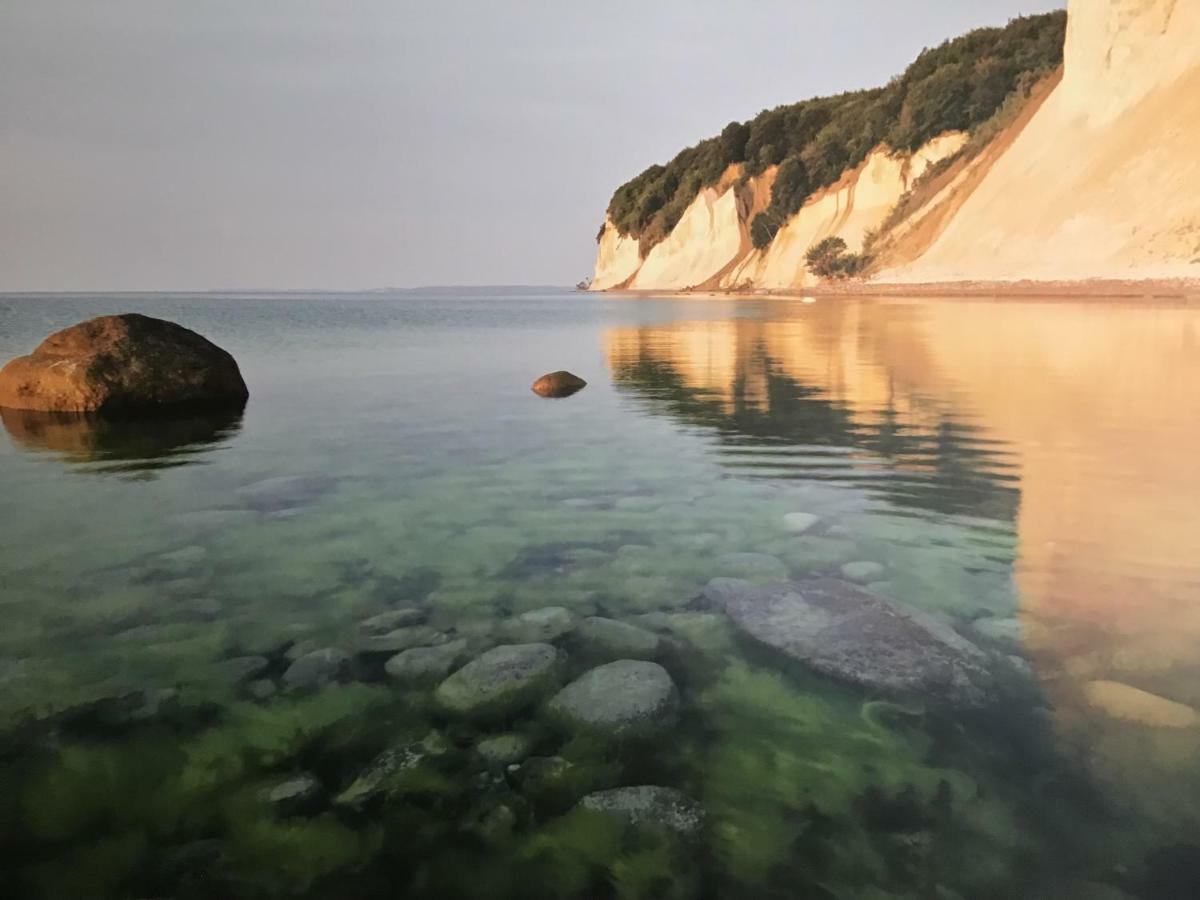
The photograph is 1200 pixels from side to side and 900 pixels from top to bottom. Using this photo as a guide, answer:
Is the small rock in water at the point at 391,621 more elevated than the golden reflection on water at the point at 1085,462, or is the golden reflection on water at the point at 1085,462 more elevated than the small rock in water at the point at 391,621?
the small rock in water at the point at 391,621

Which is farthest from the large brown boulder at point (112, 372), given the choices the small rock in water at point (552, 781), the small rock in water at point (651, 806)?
the small rock in water at point (651, 806)

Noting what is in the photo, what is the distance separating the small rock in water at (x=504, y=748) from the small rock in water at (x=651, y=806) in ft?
1.22

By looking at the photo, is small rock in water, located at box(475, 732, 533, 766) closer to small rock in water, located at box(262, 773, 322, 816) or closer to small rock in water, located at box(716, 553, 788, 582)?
small rock in water, located at box(262, 773, 322, 816)

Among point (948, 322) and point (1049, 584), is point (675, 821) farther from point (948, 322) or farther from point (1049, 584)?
point (948, 322)

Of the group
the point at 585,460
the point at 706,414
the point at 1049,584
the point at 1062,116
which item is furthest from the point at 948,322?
the point at 1062,116

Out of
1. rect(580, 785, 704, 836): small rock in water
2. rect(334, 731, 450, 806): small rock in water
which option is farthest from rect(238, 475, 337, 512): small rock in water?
rect(580, 785, 704, 836): small rock in water

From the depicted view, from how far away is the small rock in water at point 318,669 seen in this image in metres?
3.46

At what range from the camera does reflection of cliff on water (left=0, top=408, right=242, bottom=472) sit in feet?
27.3

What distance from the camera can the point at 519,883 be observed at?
230 centimetres

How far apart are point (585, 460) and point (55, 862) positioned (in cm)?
604

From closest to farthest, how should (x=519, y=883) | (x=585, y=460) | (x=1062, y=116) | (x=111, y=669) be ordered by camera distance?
(x=519, y=883)
(x=111, y=669)
(x=585, y=460)
(x=1062, y=116)

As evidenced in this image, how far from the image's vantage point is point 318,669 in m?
3.58

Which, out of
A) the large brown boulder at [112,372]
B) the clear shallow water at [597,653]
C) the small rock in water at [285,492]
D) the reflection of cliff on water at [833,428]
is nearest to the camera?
the clear shallow water at [597,653]

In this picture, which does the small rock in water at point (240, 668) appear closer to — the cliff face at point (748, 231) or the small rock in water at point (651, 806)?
the small rock in water at point (651, 806)
